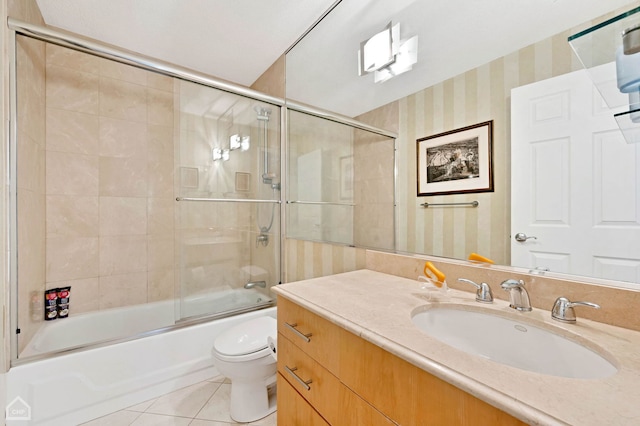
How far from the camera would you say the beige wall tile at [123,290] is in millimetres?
2031

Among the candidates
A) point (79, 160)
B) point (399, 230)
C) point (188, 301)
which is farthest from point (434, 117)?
point (79, 160)

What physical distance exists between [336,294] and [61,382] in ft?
5.20

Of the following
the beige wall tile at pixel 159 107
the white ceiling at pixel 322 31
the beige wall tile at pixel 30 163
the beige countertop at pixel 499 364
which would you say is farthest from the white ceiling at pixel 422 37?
the beige wall tile at pixel 30 163

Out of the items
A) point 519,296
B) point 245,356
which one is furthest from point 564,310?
point 245,356

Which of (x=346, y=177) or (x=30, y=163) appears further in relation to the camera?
(x=346, y=177)

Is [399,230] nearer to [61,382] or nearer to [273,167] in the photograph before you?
[273,167]

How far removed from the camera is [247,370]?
4.43ft

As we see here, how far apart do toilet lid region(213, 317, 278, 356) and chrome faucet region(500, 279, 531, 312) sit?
1193 millimetres

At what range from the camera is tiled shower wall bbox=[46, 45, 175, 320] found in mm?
1868

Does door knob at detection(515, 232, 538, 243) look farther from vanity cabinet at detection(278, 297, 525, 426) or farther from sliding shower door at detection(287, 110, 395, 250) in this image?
vanity cabinet at detection(278, 297, 525, 426)

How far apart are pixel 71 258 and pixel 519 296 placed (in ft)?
9.00

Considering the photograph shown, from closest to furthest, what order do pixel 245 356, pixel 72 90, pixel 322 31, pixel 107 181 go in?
pixel 245 356, pixel 322 31, pixel 72 90, pixel 107 181

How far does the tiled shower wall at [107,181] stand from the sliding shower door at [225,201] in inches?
16.5

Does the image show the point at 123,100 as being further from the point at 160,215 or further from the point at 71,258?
the point at 71,258
